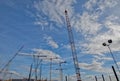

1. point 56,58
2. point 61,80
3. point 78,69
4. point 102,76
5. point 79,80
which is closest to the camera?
point 79,80

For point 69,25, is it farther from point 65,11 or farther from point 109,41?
point 109,41

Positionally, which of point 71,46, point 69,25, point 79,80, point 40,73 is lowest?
point 79,80

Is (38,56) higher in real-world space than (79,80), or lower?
higher

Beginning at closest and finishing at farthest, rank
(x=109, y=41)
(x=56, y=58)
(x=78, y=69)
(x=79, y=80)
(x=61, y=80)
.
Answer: (x=109, y=41), (x=79, y=80), (x=78, y=69), (x=61, y=80), (x=56, y=58)

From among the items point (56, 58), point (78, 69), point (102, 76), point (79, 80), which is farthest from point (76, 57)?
point (102, 76)

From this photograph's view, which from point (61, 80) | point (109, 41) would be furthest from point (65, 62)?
point (109, 41)

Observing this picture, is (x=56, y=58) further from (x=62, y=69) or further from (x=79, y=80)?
(x=79, y=80)

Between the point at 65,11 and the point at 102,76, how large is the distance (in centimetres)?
10083

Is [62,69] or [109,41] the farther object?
[62,69]

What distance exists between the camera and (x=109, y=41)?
86875mm

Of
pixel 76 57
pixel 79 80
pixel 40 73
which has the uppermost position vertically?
pixel 76 57

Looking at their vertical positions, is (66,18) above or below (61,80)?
above

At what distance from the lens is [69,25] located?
129750 mm

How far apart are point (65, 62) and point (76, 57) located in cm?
3570
